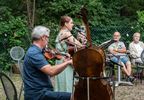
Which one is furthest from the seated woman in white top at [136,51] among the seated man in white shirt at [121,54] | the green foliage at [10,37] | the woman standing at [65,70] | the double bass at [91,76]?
the double bass at [91,76]

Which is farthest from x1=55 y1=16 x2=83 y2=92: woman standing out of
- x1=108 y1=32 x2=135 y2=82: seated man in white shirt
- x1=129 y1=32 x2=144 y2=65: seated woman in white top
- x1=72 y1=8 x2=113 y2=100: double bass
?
x1=129 y1=32 x2=144 y2=65: seated woman in white top

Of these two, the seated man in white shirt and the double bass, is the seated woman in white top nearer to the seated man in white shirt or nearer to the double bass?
the seated man in white shirt

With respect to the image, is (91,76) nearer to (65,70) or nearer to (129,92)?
(65,70)

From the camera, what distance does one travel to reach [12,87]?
19.3 ft

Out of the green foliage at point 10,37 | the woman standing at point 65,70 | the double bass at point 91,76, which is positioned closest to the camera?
the double bass at point 91,76

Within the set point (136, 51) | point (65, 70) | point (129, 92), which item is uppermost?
point (136, 51)

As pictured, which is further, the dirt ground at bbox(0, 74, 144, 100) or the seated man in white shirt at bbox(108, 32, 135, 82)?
the seated man in white shirt at bbox(108, 32, 135, 82)

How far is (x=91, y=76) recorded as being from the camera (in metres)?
5.11

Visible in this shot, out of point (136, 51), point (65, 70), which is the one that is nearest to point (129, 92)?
point (136, 51)

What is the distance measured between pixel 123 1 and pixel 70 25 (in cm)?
1375

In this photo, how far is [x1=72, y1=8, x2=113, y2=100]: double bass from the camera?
511cm

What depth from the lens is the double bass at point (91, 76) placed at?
5113 mm

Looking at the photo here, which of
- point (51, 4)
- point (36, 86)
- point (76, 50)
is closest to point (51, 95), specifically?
point (36, 86)

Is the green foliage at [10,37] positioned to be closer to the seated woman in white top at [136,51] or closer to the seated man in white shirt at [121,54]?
the seated woman in white top at [136,51]
